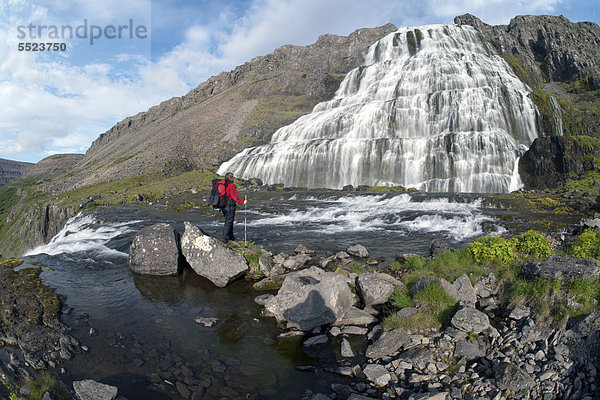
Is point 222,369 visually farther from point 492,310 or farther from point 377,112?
point 377,112

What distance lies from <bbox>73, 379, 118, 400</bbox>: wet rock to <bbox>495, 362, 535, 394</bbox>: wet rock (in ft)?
18.6

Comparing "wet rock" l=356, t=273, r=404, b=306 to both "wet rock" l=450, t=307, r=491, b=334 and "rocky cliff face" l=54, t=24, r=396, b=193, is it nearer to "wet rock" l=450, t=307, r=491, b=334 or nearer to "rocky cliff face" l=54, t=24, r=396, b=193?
"wet rock" l=450, t=307, r=491, b=334

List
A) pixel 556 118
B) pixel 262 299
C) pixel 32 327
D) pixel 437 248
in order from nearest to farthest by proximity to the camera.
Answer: pixel 32 327 < pixel 262 299 < pixel 437 248 < pixel 556 118

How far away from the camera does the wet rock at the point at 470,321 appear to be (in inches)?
237

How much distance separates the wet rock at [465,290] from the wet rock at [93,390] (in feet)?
21.6

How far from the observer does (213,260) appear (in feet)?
32.7

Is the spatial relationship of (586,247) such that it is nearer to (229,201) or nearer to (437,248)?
(437,248)

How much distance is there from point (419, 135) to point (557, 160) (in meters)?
15.7

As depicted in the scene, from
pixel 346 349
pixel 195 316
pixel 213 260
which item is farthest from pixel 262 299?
pixel 346 349

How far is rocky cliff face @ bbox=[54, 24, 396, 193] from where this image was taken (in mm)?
60781

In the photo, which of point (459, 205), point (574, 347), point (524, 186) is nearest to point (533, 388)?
point (574, 347)

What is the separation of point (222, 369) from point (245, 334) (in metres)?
1.25

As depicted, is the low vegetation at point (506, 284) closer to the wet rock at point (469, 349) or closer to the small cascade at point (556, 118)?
the wet rock at point (469, 349)

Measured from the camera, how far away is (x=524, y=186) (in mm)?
34094
